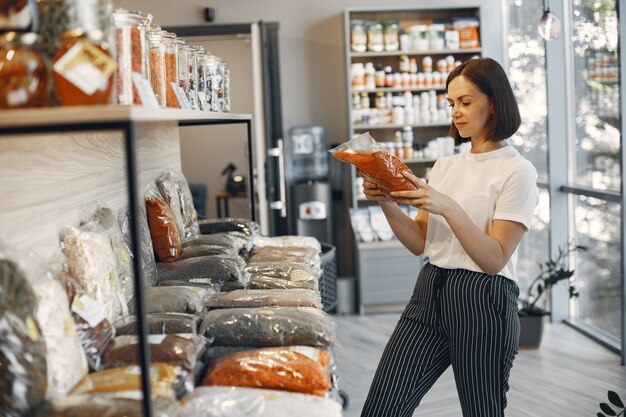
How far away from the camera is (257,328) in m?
1.84

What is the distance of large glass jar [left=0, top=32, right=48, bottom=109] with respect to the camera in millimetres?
1242

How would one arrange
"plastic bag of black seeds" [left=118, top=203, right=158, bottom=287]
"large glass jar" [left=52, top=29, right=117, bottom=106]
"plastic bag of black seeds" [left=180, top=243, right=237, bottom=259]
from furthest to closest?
1. "plastic bag of black seeds" [left=180, top=243, right=237, bottom=259]
2. "plastic bag of black seeds" [left=118, top=203, right=158, bottom=287]
3. "large glass jar" [left=52, top=29, right=117, bottom=106]

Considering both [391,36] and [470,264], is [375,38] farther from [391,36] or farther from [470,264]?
[470,264]

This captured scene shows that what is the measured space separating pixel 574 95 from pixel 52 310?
471 centimetres

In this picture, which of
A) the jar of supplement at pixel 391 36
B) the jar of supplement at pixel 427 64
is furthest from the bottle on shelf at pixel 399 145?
the jar of supplement at pixel 391 36

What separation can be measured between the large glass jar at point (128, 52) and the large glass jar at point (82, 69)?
14 cm

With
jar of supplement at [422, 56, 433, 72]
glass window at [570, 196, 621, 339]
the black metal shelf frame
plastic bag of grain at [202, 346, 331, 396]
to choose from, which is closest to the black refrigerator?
jar of supplement at [422, 56, 433, 72]

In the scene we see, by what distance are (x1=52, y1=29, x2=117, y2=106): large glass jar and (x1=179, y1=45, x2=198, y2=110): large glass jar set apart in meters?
0.95

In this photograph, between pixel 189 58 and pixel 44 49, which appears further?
pixel 189 58

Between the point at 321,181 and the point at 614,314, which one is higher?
the point at 321,181

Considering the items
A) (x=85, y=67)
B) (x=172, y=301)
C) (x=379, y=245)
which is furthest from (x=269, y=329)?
(x=379, y=245)

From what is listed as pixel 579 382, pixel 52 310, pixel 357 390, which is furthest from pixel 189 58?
pixel 579 382

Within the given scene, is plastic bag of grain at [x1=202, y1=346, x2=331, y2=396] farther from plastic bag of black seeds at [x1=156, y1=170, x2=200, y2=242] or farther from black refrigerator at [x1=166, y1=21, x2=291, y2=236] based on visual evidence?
black refrigerator at [x1=166, y1=21, x2=291, y2=236]

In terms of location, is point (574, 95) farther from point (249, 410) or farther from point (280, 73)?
point (249, 410)
